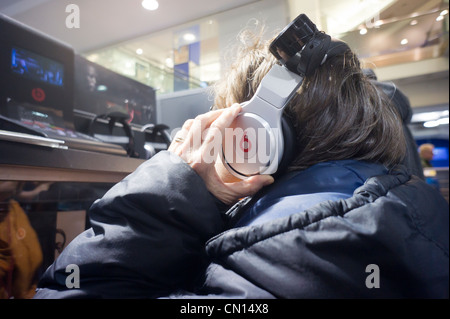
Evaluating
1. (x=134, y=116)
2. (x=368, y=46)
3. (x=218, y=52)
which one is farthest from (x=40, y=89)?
(x=368, y=46)

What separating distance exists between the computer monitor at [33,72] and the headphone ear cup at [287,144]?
82cm

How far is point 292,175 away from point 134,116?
1.17m

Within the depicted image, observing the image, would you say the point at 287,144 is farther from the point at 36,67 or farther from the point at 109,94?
the point at 109,94

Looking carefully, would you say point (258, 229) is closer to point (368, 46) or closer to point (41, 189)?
point (368, 46)

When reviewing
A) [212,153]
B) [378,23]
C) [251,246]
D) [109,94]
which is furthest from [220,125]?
[109,94]

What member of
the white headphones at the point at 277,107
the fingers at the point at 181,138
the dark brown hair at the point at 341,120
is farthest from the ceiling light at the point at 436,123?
the fingers at the point at 181,138

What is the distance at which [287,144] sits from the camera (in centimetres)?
47

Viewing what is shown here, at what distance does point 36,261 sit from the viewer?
82cm

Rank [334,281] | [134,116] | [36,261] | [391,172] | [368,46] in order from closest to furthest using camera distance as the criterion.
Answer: [334,281] → [391,172] → [368,46] → [36,261] → [134,116]

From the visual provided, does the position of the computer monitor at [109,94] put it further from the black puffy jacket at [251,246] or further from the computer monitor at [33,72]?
the black puffy jacket at [251,246]

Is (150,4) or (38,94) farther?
(38,94)

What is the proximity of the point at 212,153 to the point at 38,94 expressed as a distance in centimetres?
82

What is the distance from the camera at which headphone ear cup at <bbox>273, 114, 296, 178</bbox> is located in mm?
467
